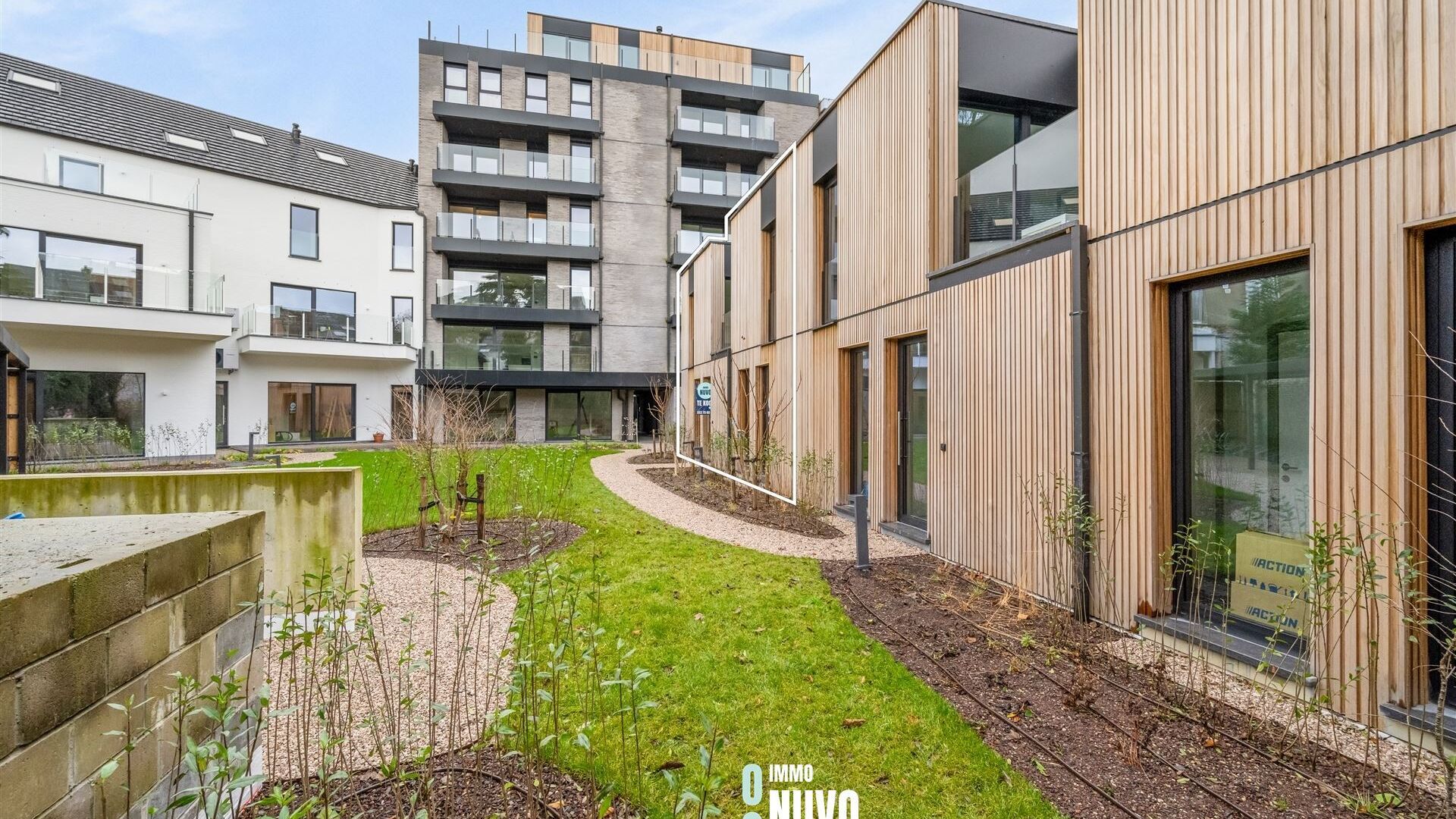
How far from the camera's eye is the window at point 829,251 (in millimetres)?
9695

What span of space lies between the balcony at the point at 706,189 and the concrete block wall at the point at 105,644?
24.9 meters

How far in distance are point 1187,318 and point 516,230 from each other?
23.2m

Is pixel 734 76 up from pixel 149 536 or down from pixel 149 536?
up

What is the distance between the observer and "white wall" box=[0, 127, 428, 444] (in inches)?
630

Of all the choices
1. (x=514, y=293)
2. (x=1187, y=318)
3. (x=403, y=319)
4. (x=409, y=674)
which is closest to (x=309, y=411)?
(x=403, y=319)

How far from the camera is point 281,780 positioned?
281 centimetres

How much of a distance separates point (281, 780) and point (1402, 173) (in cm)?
585

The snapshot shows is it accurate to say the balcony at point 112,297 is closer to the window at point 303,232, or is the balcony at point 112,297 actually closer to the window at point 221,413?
the window at point 221,413

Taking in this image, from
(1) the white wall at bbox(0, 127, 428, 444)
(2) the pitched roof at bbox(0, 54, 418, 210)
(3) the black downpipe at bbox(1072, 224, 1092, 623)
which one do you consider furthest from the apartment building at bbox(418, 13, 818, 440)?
(3) the black downpipe at bbox(1072, 224, 1092, 623)

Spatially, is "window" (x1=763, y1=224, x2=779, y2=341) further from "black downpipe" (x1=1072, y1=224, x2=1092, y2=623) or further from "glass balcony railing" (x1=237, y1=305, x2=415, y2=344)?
"glass balcony railing" (x1=237, y1=305, x2=415, y2=344)

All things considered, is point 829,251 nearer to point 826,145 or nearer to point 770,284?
point 826,145

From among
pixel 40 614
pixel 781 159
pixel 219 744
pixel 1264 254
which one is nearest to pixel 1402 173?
pixel 1264 254

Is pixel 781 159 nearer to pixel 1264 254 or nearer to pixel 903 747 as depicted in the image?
pixel 1264 254

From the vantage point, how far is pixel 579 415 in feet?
84.1
